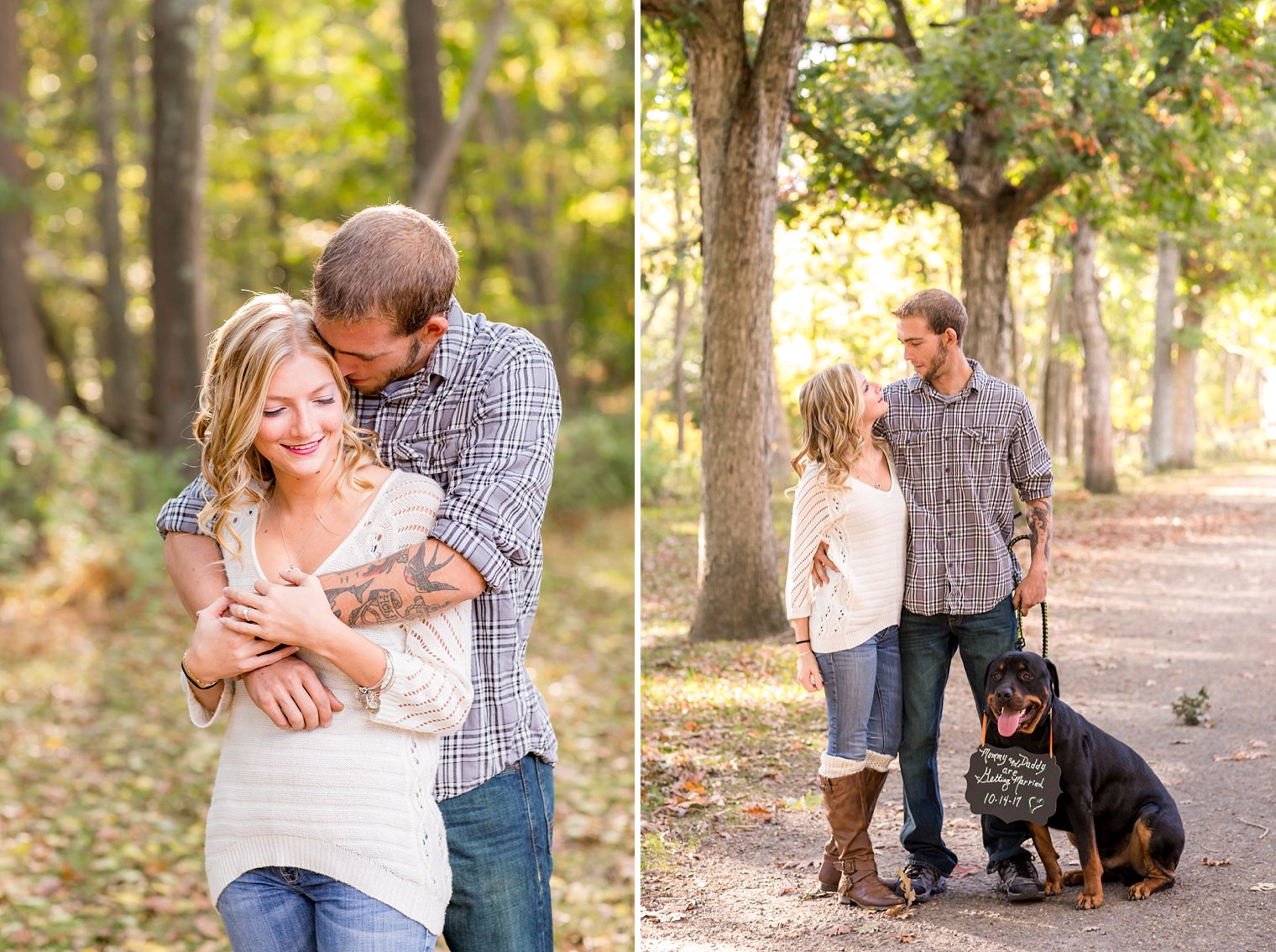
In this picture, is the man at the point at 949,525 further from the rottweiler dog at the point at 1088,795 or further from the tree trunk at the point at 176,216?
the tree trunk at the point at 176,216

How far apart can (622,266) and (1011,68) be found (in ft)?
46.1

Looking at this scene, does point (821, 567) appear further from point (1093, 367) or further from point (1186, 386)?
point (1093, 367)

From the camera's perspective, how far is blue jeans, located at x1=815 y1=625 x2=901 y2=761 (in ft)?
12.1

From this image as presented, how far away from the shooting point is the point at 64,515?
989 centimetres

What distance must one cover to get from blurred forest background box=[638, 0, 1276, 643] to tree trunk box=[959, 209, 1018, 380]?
0.01m

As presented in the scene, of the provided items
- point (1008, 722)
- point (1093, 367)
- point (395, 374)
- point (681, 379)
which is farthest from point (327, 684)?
point (681, 379)

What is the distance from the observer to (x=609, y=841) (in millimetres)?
5938

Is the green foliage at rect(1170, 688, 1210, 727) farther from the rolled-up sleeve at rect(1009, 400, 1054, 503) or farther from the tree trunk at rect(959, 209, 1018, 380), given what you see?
the tree trunk at rect(959, 209, 1018, 380)

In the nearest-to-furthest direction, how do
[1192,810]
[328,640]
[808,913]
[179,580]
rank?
[328,640]
[179,580]
[1192,810]
[808,913]

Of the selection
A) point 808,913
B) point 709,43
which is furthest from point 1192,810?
point 709,43

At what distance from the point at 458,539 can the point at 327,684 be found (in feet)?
1.10

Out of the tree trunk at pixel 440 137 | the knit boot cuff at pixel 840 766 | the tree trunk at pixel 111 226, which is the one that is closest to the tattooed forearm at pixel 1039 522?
the knit boot cuff at pixel 840 766

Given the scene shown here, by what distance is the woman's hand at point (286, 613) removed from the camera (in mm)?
1969

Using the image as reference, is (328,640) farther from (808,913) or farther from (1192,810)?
(1192,810)
